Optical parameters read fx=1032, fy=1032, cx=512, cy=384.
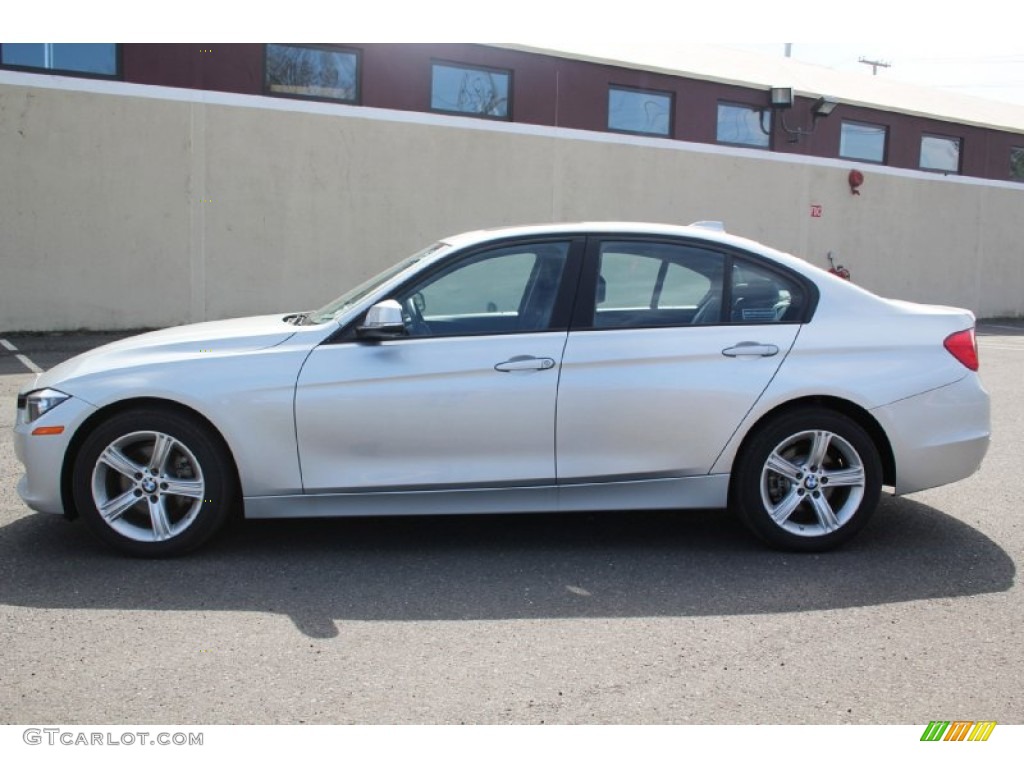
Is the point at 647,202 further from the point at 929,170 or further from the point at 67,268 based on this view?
the point at 67,268

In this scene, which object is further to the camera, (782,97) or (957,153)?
(957,153)

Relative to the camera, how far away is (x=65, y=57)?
535 inches

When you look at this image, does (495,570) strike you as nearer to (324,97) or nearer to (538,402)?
(538,402)

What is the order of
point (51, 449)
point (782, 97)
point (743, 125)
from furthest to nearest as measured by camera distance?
point (743, 125) < point (782, 97) < point (51, 449)

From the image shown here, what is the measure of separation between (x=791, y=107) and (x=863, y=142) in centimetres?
258

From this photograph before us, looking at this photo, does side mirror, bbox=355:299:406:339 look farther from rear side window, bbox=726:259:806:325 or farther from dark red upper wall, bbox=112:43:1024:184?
dark red upper wall, bbox=112:43:1024:184

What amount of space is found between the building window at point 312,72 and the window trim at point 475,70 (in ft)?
4.07

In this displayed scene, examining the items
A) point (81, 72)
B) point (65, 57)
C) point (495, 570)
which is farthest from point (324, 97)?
point (495, 570)

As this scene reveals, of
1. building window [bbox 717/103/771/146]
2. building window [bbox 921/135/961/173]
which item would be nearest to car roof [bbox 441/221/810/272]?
building window [bbox 717/103/771/146]

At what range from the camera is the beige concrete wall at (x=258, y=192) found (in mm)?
13797

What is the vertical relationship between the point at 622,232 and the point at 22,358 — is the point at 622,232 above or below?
above

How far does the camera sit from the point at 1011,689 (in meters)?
3.53

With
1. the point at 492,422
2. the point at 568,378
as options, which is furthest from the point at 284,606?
the point at 568,378
